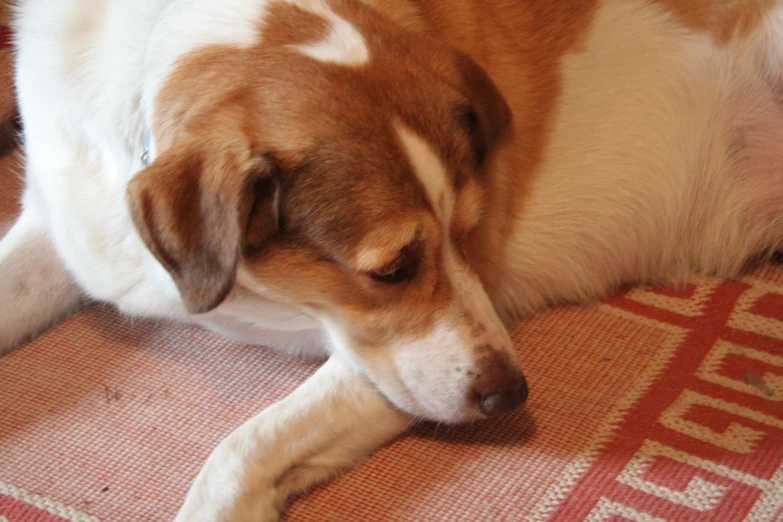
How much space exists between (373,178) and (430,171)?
0.33ft

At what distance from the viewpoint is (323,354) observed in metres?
1.69

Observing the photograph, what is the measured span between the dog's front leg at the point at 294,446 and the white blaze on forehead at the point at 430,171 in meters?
0.36

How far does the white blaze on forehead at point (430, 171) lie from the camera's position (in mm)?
1310

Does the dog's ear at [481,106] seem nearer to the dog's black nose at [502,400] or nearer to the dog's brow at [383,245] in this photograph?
the dog's brow at [383,245]

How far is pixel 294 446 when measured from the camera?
1.48 meters

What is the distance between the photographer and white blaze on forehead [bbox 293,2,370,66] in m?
1.32

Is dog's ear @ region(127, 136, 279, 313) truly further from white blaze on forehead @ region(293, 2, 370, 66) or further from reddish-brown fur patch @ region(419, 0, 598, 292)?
reddish-brown fur patch @ region(419, 0, 598, 292)

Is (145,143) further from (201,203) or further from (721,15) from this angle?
(721,15)

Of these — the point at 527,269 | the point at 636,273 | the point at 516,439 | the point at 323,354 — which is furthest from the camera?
the point at 636,273

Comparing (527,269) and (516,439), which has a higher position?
(527,269)

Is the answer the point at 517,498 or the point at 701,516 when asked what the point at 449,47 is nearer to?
the point at 517,498

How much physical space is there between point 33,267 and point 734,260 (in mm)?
1552

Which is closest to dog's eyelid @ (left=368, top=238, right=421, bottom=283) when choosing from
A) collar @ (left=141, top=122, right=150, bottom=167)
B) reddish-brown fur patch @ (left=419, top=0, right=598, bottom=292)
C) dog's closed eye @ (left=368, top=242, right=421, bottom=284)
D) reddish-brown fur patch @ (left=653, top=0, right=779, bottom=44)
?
dog's closed eye @ (left=368, top=242, right=421, bottom=284)

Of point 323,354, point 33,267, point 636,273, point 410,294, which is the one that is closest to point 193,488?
point 323,354
